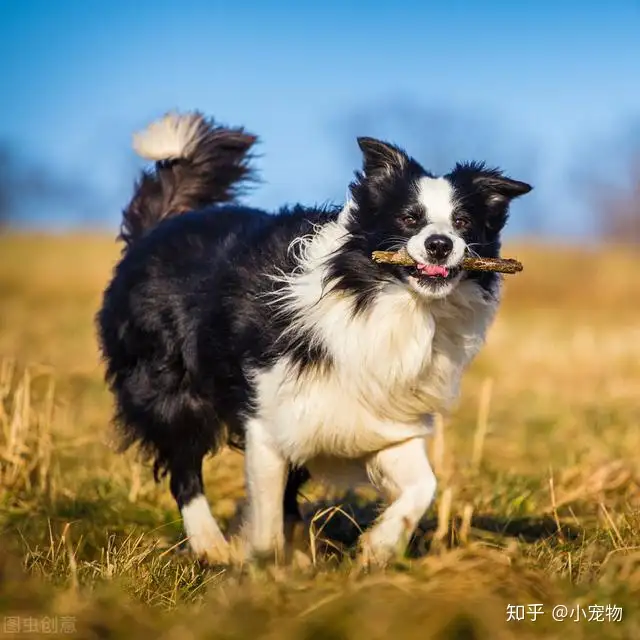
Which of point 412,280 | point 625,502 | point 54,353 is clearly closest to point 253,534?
point 412,280

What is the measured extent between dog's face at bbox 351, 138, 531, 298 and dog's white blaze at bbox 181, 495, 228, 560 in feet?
5.61

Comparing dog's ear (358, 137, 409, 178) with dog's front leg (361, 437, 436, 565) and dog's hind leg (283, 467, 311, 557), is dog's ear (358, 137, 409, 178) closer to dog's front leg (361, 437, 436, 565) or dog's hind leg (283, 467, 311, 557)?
dog's front leg (361, 437, 436, 565)

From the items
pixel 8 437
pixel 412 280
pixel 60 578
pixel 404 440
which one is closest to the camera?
pixel 60 578

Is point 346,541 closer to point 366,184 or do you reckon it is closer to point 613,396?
point 366,184

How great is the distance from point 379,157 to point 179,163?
6.31ft

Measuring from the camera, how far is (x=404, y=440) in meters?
4.80

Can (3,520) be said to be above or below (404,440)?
below

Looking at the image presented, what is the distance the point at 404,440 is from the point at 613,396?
6.37m

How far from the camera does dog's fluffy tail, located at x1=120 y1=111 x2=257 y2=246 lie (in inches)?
251

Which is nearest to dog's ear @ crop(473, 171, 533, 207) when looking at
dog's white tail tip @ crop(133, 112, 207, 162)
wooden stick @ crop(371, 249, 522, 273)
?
wooden stick @ crop(371, 249, 522, 273)

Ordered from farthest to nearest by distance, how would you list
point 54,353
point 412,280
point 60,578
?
1. point 54,353
2. point 412,280
3. point 60,578

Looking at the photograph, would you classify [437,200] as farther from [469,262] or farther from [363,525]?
[363,525]

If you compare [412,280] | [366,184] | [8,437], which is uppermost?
[366,184]

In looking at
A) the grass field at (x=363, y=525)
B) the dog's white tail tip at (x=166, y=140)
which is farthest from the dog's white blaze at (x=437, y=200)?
the dog's white tail tip at (x=166, y=140)
